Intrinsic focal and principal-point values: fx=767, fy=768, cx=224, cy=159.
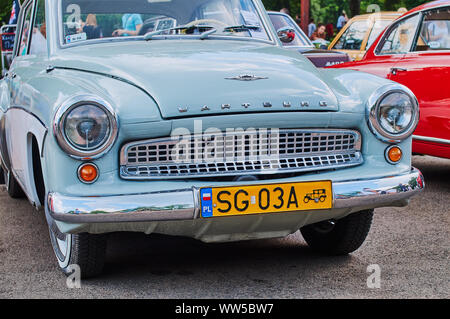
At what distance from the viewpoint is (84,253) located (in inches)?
154

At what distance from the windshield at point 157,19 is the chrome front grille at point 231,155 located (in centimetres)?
136

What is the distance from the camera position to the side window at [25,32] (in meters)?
5.54

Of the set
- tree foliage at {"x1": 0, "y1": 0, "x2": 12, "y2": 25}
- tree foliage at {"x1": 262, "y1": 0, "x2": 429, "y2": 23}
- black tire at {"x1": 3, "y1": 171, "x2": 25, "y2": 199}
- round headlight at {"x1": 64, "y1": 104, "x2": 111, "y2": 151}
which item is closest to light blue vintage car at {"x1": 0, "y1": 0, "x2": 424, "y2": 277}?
round headlight at {"x1": 64, "y1": 104, "x2": 111, "y2": 151}

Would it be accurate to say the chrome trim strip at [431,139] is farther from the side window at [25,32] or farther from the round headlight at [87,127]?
the round headlight at [87,127]

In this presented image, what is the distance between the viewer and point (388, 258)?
14.7ft

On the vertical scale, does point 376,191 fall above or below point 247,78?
below

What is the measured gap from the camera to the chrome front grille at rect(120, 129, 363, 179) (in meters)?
3.60

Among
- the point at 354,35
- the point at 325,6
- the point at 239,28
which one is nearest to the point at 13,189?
the point at 239,28

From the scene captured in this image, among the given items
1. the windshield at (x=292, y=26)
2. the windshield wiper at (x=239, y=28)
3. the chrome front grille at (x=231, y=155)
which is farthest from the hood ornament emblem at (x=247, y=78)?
the windshield at (x=292, y=26)

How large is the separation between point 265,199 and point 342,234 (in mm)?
990

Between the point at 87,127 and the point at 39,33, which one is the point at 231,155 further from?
the point at 39,33

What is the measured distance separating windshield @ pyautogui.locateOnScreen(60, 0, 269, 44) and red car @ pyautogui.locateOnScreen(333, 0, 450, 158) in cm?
187

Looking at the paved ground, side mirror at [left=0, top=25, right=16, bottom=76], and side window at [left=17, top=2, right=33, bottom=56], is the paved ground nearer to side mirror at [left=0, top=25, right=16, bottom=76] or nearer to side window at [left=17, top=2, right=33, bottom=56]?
side window at [left=17, top=2, right=33, bottom=56]
